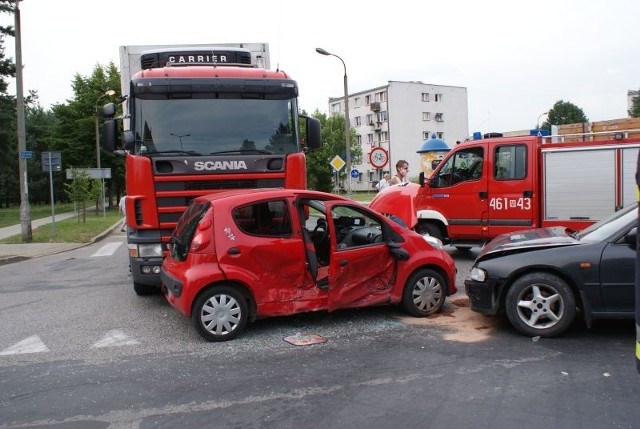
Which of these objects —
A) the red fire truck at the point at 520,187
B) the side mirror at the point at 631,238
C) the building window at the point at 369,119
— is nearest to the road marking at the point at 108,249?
the red fire truck at the point at 520,187

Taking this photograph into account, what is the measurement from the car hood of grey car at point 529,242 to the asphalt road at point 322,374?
2.76 ft

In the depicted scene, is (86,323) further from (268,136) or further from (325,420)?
(325,420)

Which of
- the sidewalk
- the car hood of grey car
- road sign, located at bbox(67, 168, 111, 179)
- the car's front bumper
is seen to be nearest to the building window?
road sign, located at bbox(67, 168, 111, 179)

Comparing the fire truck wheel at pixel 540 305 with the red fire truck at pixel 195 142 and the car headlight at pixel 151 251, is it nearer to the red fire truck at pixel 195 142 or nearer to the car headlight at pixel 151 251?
the red fire truck at pixel 195 142

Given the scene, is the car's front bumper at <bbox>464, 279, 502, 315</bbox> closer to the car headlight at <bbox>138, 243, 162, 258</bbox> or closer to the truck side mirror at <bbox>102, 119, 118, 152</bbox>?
the car headlight at <bbox>138, 243, 162, 258</bbox>

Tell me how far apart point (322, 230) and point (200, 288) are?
165 cm

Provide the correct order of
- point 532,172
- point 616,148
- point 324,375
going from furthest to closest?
point 532,172, point 616,148, point 324,375

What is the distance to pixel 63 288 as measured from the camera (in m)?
9.62

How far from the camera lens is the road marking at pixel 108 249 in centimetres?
1526

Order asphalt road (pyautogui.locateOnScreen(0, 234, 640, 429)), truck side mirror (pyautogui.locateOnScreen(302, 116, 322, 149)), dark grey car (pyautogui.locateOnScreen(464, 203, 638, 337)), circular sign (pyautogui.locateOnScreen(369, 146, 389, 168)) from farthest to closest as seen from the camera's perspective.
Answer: circular sign (pyautogui.locateOnScreen(369, 146, 389, 168)), truck side mirror (pyautogui.locateOnScreen(302, 116, 322, 149)), dark grey car (pyautogui.locateOnScreen(464, 203, 638, 337)), asphalt road (pyautogui.locateOnScreen(0, 234, 640, 429))

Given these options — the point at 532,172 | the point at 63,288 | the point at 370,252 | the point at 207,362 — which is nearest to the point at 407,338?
the point at 370,252

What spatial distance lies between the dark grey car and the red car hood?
359cm

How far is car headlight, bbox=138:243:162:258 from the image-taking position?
703 cm

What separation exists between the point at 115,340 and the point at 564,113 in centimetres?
8247
